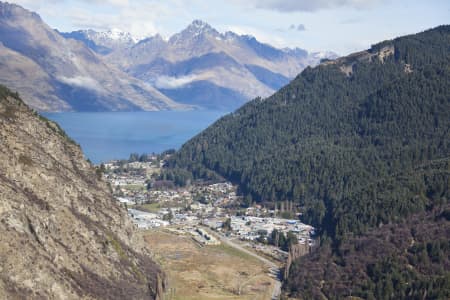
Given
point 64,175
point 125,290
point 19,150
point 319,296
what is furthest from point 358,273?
point 19,150

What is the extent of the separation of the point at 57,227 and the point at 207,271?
41095 mm

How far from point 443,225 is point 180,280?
51.4 meters

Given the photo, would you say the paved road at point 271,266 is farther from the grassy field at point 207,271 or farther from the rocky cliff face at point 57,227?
the rocky cliff face at point 57,227

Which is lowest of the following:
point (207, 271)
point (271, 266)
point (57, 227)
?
point (207, 271)

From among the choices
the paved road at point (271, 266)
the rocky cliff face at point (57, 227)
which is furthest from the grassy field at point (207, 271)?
the rocky cliff face at point (57, 227)

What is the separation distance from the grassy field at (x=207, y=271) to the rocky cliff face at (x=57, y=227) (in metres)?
7.66

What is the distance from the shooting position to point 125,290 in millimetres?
95250

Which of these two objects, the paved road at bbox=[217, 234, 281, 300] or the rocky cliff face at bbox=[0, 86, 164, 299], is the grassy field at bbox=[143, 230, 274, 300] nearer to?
the paved road at bbox=[217, 234, 281, 300]

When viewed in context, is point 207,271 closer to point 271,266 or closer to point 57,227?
point 271,266

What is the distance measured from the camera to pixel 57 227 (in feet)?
308

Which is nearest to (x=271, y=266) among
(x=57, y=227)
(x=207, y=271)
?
(x=207, y=271)

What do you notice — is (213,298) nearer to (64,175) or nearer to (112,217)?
(112,217)

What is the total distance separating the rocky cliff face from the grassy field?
766 cm

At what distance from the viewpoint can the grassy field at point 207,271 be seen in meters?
113
